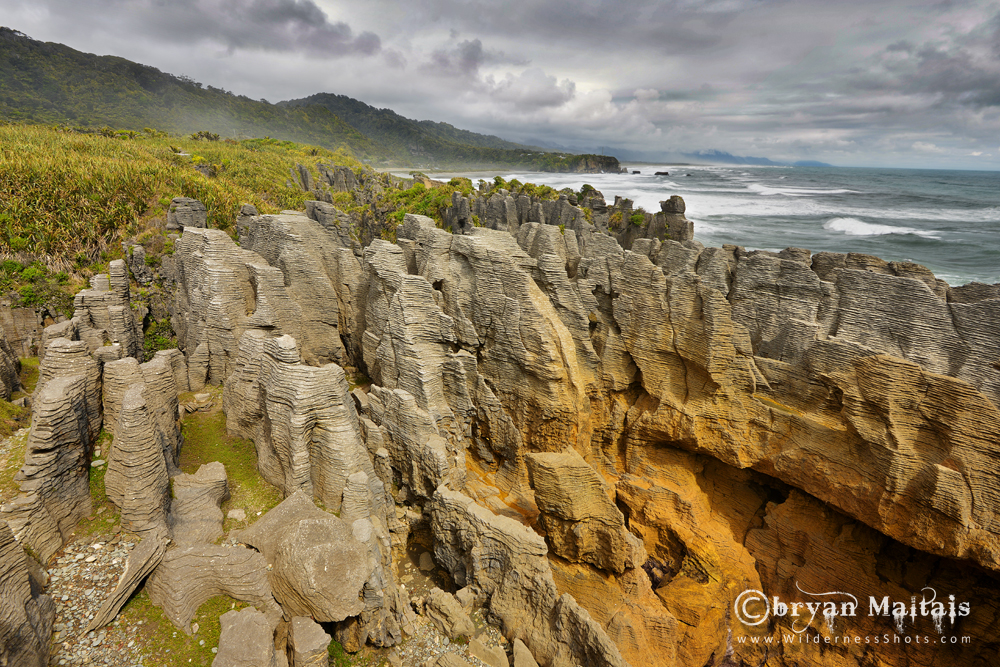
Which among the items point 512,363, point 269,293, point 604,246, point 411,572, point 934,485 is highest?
point 604,246

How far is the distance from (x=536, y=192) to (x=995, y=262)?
38.1 metres

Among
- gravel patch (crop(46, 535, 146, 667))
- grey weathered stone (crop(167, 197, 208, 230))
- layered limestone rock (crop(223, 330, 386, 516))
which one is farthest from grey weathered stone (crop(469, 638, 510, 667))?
grey weathered stone (crop(167, 197, 208, 230))

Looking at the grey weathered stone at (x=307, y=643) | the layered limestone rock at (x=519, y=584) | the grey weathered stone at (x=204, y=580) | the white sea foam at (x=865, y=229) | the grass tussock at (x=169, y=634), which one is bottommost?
the layered limestone rock at (x=519, y=584)

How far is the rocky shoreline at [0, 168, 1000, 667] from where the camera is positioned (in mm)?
7855

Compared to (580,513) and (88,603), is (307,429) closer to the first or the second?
(88,603)

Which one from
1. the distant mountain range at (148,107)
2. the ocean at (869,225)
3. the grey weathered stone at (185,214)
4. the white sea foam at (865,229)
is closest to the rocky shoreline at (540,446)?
the grey weathered stone at (185,214)

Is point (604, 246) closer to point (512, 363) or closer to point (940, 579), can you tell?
point (512, 363)

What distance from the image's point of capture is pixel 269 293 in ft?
43.1

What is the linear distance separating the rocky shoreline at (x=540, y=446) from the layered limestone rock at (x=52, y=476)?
45mm

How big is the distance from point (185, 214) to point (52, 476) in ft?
46.5

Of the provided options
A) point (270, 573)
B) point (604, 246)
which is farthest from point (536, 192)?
point (270, 573)

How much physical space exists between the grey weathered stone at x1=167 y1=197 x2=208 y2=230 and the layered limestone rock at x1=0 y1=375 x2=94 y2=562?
12.7 metres

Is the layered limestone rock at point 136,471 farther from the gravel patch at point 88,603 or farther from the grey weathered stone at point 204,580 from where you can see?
the grey weathered stone at point 204,580

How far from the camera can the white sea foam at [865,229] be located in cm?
4619
